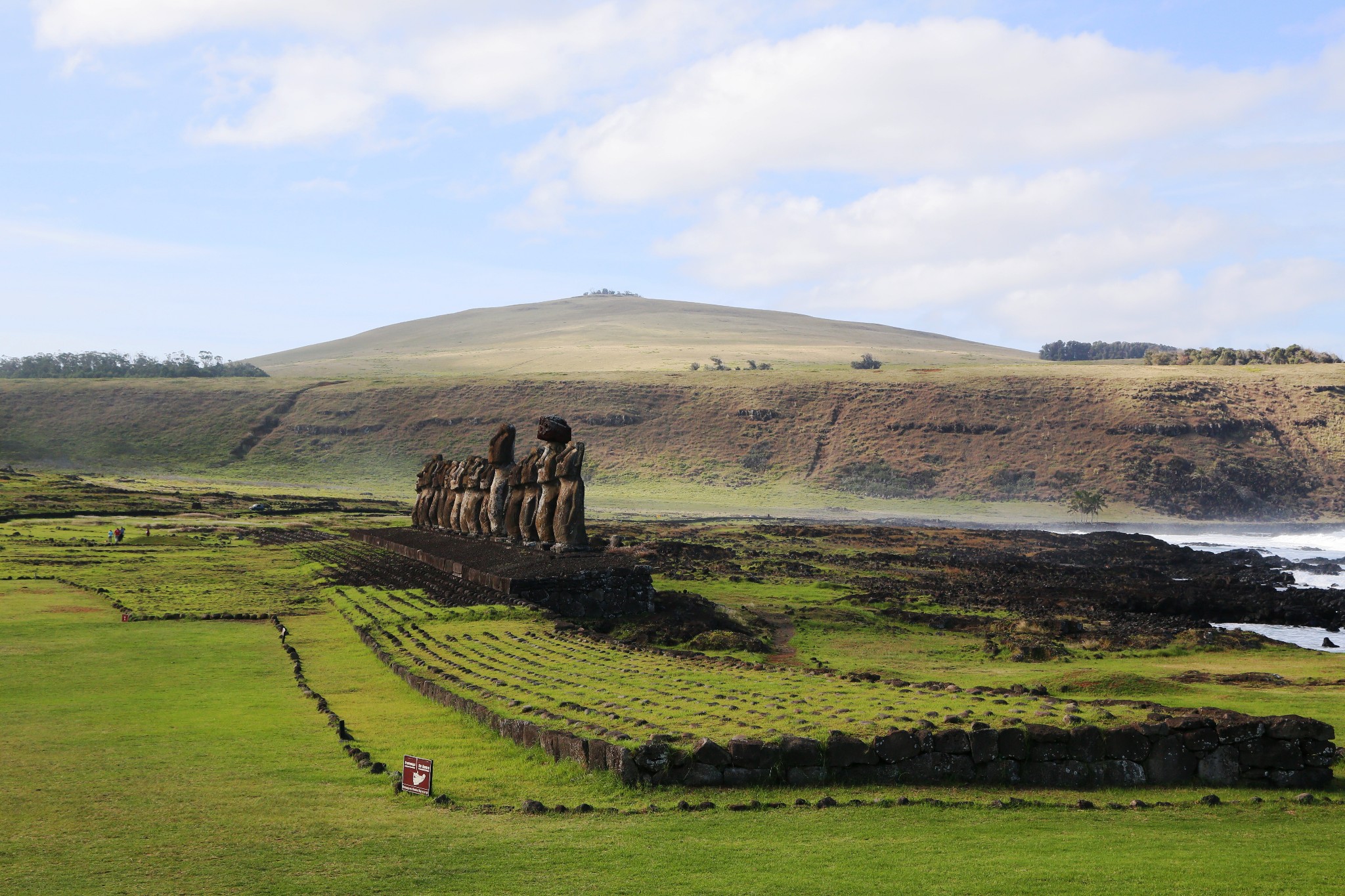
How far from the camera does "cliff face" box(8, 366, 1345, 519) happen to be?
293 ft

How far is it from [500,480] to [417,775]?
79.5 feet

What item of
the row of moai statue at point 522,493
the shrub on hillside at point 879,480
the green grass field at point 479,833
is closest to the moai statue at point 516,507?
the row of moai statue at point 522,493

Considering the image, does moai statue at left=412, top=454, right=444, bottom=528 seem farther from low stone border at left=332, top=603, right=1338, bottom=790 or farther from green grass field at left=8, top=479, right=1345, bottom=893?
low stone border at left=332, top=603, right=1338, bottom=790

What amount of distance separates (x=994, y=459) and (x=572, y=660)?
270 feet

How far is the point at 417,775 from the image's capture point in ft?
33.5

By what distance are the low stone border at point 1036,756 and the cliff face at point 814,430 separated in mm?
78703

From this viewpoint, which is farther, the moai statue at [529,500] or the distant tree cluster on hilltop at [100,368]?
the distant tree cluster on hilltop at [100,368]

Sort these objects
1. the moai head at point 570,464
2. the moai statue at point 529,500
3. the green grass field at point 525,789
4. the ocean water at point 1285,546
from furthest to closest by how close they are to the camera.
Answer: the moai statue at point 529,500, the ocean water at point 1285,546, the moai head at point 570,464, the green grass field at point 525,789

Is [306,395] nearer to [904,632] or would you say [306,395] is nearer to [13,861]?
[904,632]

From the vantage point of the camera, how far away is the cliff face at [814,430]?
8931 cm

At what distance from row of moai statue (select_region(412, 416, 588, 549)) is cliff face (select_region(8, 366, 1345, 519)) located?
58224 millimetres

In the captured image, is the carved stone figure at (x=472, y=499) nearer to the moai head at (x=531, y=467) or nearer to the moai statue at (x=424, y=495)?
the moai head at (x=531, y=467)

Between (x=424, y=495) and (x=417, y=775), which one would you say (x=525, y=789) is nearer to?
(x=417, y=775)

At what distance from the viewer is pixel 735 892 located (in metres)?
7.70
